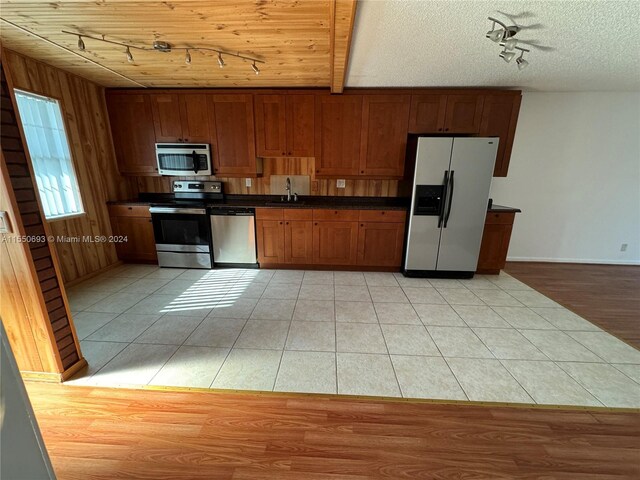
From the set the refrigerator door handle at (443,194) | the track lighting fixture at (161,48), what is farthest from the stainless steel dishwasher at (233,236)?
the refrigerator door handle at (443,194)

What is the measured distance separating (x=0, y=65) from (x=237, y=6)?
1.34m

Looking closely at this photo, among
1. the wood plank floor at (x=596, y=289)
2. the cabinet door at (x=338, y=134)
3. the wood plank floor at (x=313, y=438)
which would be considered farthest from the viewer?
the cabinet door at (x=338, y=134)

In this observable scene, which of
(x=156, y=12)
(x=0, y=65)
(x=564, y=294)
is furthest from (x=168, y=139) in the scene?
(x=564, y=294)

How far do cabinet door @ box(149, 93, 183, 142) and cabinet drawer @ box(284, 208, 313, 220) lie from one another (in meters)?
A: 1.80

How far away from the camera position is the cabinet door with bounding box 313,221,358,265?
3.51m

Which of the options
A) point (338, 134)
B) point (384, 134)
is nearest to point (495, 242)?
point (384, 134)

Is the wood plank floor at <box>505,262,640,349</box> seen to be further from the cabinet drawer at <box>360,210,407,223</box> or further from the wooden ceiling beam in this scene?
the wooden ceiling beam

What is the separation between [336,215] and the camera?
11.4 feet

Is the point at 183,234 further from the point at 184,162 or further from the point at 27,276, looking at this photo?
the point at 27,276

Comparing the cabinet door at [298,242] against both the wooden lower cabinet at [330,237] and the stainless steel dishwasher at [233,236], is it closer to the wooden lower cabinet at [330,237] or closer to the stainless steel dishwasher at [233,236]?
the wooden lower cabinet at [330,237]

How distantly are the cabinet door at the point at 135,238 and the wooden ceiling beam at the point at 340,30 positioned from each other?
310cm

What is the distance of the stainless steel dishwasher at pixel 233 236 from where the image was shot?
3.51 meters

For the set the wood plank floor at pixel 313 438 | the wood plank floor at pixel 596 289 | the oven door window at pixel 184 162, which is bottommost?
the wood plank floor at pixel 313 438

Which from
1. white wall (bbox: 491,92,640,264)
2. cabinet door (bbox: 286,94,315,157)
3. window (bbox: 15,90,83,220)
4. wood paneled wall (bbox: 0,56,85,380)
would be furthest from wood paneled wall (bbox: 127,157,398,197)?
wood paneled wall (bbox: 0,56,85,380)
